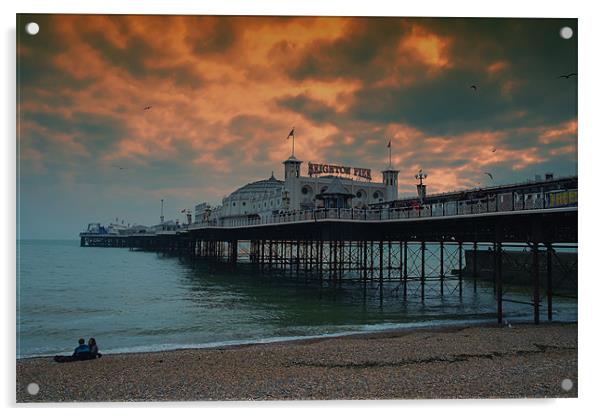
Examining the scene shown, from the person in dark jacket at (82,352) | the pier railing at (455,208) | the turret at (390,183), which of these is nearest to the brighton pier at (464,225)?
the pier railing at (455,208)

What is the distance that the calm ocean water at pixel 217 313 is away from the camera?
19.8 metres

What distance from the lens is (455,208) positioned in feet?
69.6

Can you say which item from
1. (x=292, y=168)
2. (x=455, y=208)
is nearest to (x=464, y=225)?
(x=455, y=208)

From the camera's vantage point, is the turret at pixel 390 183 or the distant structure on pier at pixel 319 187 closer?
the distant structure on pier at pixel 319 187

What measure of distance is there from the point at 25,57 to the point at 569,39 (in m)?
15.1

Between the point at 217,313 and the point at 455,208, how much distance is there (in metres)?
13.4

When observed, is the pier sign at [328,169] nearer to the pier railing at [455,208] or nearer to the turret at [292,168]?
the turret at [292,168]

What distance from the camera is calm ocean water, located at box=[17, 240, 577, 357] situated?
1980 cm

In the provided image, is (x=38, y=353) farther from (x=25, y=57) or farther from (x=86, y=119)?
(x=25, y=57)

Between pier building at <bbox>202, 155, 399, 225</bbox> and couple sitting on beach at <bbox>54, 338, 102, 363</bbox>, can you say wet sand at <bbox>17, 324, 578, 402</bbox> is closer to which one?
couple sitting on beach at <bbox>54, 338, 102, 363</bbox>

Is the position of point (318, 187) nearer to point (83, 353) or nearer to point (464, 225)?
point (464, 225)

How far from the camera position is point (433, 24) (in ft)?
45.6

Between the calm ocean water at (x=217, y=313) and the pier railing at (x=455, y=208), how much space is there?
4963mm

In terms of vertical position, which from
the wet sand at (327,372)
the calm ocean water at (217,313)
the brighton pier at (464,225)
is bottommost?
the calm ocean water at (217,313)
